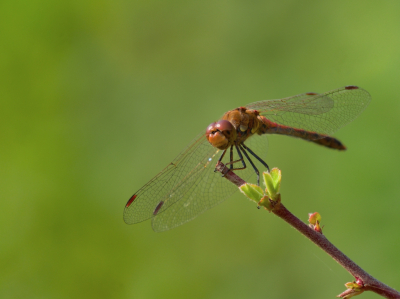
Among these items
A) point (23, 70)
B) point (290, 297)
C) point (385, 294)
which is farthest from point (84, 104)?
point (385, 294)

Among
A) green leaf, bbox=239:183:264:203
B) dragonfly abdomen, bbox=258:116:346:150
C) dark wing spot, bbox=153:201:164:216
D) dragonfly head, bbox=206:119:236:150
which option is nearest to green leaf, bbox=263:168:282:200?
green leaf, bbox=239:183:264:203

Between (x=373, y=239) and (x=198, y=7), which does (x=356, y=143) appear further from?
(x=198, y=7)

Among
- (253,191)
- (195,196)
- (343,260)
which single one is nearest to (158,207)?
(195,196)

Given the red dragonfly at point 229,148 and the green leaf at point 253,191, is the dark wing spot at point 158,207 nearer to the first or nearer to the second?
the red dragonfly at point 229,148

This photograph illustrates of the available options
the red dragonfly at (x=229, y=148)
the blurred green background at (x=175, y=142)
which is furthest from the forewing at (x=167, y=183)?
the blurred green background at (x=175, y=142)

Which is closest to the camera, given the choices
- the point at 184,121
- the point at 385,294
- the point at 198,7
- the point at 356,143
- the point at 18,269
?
the point at 385,294

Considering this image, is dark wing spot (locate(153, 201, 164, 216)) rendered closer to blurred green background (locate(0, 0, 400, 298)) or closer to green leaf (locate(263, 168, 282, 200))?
blurred green background (locate(0, 0, 400, 298))
